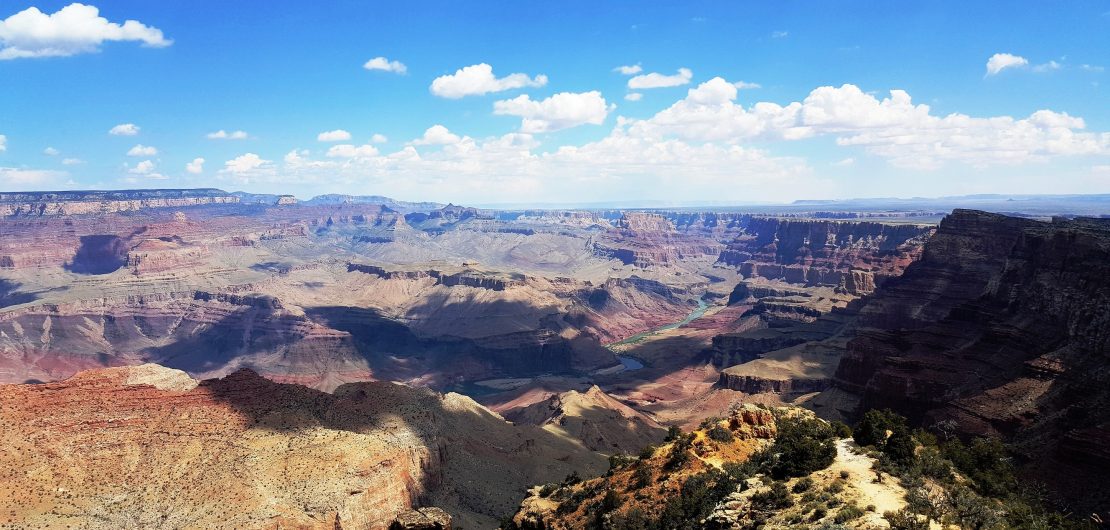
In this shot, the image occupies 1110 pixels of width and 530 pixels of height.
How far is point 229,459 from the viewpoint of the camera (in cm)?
6047

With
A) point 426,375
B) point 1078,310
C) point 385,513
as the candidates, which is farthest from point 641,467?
point 426,375

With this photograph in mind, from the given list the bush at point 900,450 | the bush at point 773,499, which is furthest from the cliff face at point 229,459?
the bush at point 900,450

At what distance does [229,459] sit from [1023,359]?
283ft

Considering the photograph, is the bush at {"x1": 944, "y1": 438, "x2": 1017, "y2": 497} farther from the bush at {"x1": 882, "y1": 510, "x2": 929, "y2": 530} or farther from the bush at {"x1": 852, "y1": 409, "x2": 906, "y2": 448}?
the bush at {"x1": 882, "y1": 510, "x2": 929, "y2": 530}

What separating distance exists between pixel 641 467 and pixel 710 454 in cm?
484

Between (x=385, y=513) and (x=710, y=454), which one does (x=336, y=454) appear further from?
(x=710, y=454)

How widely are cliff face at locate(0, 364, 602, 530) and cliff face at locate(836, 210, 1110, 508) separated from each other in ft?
150

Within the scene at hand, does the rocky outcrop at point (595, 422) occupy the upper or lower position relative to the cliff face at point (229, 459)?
lower

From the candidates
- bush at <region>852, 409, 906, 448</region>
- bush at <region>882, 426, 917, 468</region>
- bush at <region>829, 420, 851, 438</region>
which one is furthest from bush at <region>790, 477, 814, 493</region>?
bush at <region>829, 420, 851, 438</region>

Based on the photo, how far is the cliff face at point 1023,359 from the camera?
64.7 metres

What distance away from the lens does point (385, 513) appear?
61.8m

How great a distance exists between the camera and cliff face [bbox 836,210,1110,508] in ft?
212

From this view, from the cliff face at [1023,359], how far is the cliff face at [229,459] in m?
45.9

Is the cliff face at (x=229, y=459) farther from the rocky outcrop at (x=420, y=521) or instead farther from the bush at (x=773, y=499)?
the bush at (x=773, y=499)
